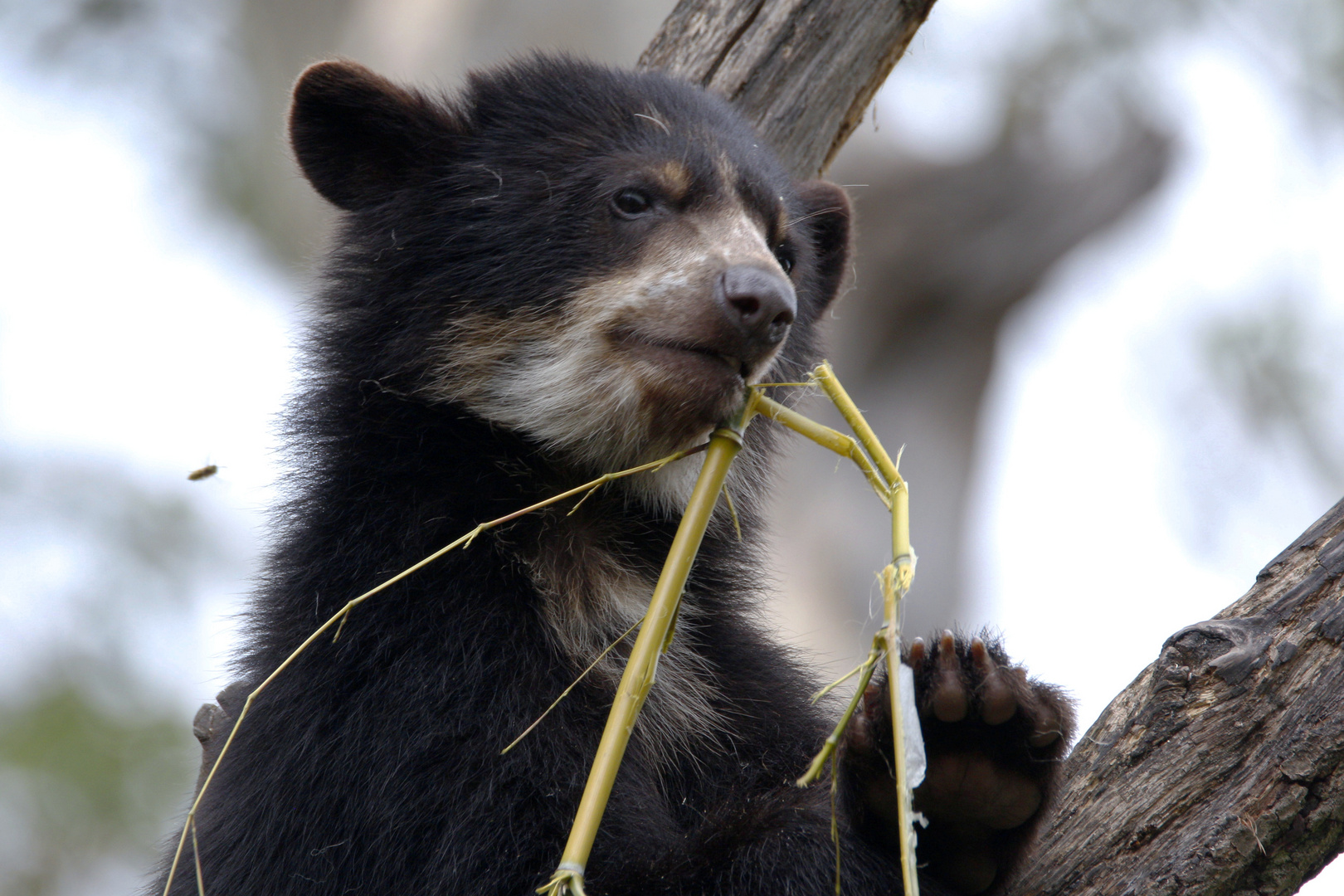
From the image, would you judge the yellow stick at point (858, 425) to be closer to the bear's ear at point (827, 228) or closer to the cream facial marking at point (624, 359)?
the cream facial marking at point (624, 359)

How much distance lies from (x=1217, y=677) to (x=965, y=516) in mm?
11069

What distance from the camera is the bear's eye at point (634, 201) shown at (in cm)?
405

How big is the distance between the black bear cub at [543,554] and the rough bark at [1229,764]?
0.22m

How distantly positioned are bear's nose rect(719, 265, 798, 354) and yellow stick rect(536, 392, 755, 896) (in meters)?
0.41

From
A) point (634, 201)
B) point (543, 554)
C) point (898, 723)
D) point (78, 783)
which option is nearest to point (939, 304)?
point (634, 201)

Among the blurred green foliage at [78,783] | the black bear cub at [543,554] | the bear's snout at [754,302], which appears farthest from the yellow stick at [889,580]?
the blurred green foliage at [78,783]

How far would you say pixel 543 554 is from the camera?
391cm

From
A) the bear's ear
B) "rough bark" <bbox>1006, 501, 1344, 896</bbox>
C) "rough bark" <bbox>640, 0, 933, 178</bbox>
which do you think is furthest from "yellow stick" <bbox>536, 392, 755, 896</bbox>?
"rough bark" <bbox>640, 0, 933, 178</bbox>

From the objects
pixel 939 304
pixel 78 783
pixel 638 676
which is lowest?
pixel 78 783

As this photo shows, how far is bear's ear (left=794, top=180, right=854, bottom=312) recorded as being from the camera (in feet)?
16.4

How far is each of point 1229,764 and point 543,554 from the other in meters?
2.11

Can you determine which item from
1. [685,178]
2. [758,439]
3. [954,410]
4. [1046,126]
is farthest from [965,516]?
[685,178]

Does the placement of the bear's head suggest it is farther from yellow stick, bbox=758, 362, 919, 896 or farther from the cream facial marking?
yellow stick, bbox=758, 362, 919, 896

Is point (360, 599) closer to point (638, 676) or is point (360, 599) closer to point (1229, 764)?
point (638, 676)
